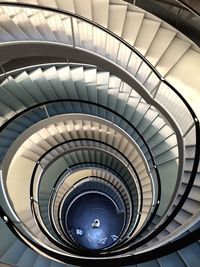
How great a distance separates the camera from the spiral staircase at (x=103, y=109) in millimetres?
4997

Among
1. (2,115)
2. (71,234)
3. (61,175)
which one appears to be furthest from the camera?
(71,234)

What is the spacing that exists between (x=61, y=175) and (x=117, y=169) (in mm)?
2672

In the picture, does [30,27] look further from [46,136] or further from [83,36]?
[46,136]

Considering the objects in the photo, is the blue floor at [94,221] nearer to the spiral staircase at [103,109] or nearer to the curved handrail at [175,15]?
the spiral staircase at [103,109]

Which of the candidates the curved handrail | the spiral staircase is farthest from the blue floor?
the curved handrail

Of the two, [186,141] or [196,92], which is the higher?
Result: [196,92]

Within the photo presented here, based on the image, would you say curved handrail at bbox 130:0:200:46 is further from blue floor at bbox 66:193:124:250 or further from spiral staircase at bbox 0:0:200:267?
blue floor at bbox 66:193:124:250

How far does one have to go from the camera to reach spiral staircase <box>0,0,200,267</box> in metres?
5.00

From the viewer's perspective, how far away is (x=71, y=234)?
16.7m

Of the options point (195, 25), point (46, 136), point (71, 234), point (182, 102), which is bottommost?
point (71, 234)

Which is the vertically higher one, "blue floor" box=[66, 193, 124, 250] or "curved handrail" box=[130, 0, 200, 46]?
"curved handrail" box=[130, 0, 200, 46]

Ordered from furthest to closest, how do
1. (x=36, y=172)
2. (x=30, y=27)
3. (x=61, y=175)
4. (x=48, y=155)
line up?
(x=61, y=175) → (x=48, y=155) → (x=36, y=172) → (x=30, y=27)

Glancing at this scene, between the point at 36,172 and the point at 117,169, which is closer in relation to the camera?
the point at 36,172

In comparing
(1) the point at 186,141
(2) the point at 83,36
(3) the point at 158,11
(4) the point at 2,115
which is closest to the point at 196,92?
(1) the point at 186,141
